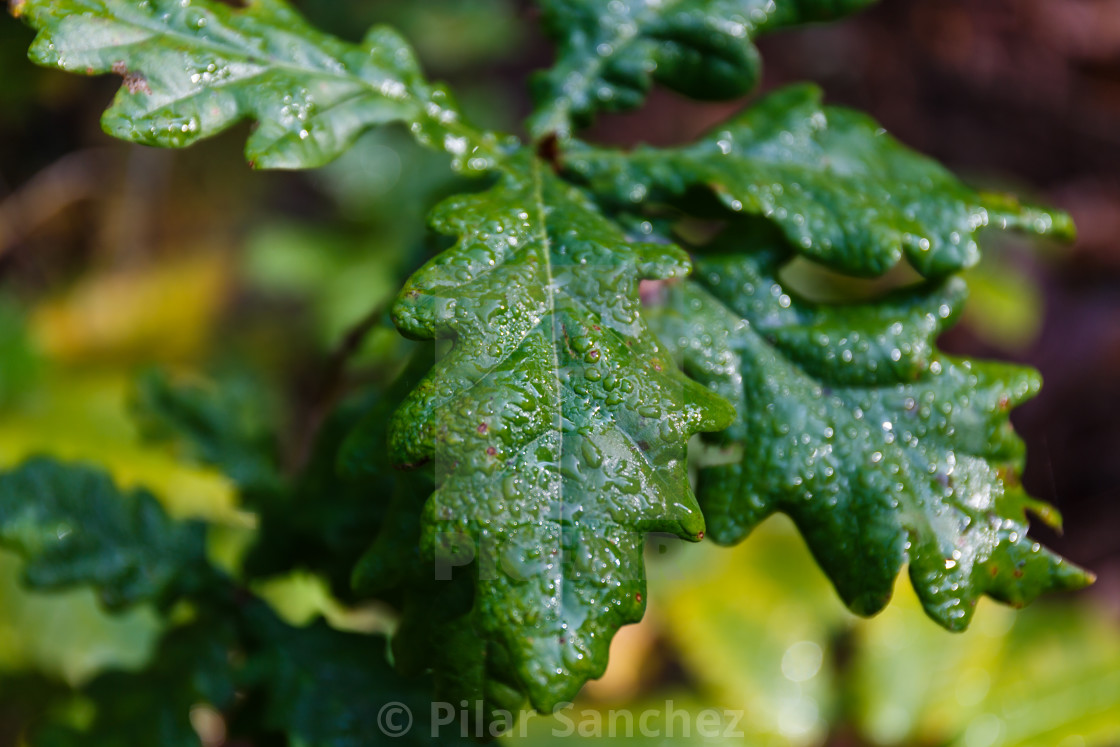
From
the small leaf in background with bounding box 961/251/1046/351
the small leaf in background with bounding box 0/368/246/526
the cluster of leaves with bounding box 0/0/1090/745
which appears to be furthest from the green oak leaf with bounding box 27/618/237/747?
the small leaf in background with bounding box 961/251/1046/351

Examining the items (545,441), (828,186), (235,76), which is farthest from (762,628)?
(235,76)

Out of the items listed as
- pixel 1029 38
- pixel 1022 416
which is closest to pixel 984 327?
pixel 1022 416

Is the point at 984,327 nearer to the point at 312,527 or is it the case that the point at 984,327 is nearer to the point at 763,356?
the point at 763,356

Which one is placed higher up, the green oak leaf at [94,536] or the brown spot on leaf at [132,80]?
the brown spot on leaf at [132,80]

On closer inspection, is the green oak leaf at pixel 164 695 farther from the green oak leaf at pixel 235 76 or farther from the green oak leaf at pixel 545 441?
the green oak leaf at pixel 235 76

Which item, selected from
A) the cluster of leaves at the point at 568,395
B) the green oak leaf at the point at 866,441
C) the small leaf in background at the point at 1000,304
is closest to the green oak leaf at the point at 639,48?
the cluster of leaves at the point at 568,395
